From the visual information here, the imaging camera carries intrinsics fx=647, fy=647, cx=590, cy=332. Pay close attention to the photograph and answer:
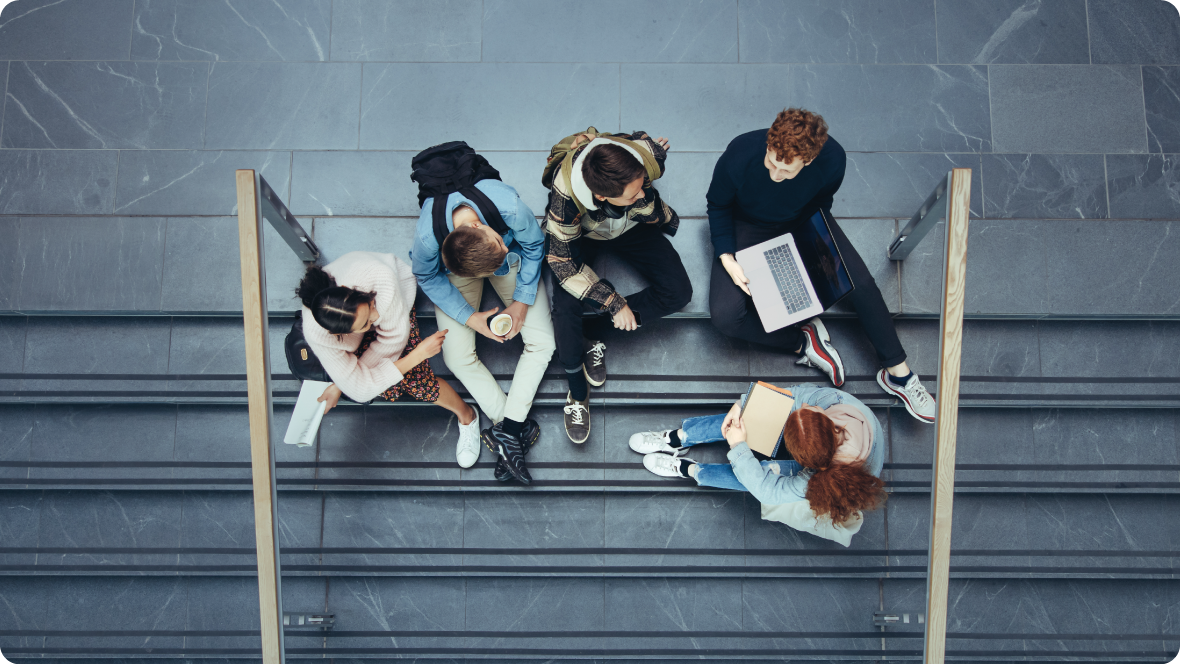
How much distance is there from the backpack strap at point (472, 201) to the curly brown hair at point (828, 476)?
1607 mm

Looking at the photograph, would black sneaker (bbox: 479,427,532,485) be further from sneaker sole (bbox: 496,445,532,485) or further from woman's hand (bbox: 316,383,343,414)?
woman's hand (bbox: 316,383,343,414)

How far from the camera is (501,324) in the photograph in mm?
3201

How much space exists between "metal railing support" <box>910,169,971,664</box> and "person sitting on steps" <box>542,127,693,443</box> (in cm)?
121

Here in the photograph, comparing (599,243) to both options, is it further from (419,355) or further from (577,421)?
Result: (419,355)

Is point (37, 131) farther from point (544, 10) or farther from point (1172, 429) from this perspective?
point (1172, 429)

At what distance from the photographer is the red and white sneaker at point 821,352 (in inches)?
136

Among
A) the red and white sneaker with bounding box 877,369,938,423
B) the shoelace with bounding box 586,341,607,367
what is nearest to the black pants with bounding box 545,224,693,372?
the shoelace with bounding box 586,341,607,367

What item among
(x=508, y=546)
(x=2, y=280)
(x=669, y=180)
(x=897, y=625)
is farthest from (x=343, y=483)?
(x=897, y=625)

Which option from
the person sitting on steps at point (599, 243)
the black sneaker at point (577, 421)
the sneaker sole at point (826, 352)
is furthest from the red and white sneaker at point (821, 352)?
the black sneaker at point (577, 421)

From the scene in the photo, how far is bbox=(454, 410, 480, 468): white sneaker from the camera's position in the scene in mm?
3508

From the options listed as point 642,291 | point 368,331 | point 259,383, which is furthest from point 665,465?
point 259,383

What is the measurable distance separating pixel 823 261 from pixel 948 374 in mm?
850

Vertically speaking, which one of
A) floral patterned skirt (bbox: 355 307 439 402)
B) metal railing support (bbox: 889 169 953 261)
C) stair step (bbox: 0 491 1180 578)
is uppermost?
metal railing support (bbox: 889 169 953 261)

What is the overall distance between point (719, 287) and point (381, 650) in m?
2.66
